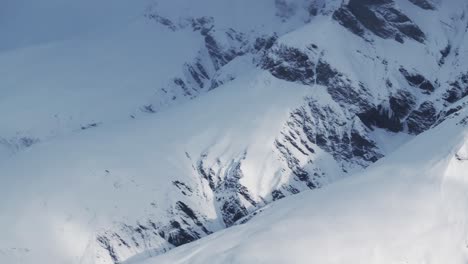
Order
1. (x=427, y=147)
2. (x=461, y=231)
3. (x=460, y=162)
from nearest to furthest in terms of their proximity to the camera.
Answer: (x=461, y=231) < (x=460, y=162) < (x=427, y=147)

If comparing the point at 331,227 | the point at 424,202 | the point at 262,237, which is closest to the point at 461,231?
the point at 424,202

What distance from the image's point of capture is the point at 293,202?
189m

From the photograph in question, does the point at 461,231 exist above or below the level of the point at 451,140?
below

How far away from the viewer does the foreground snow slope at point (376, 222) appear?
517ft

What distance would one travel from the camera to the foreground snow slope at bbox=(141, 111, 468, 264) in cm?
15762

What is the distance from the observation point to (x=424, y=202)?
545 ft

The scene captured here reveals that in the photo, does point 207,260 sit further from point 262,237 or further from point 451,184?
point 451,184

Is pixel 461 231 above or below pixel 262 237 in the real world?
below

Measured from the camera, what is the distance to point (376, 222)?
16512 centimetres

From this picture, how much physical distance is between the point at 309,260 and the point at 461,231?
85.2 ft

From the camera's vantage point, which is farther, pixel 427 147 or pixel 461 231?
pixel 427 147

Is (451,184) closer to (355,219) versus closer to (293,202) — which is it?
(355,219)

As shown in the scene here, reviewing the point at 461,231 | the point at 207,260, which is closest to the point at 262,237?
the point at 207,260

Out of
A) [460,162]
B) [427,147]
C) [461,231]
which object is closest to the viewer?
[461,231]
